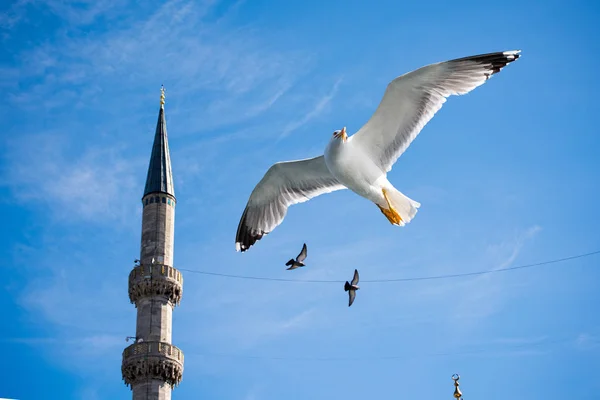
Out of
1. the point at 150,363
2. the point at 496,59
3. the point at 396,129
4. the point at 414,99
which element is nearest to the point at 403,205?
the point at 396,129

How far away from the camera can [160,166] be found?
118 feet

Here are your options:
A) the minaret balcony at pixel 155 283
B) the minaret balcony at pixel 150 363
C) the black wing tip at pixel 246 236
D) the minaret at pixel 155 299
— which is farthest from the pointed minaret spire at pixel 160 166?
the black wing tip at pixel 246 236

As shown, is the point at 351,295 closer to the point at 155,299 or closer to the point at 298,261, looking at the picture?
the point at 298,261

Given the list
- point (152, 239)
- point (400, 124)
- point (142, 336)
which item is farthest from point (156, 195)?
point (400, 124)

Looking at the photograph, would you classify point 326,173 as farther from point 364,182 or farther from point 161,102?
point 161,102

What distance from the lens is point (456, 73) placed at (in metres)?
13.9

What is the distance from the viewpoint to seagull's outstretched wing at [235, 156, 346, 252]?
52.0 feet

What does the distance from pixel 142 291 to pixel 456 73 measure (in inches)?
800

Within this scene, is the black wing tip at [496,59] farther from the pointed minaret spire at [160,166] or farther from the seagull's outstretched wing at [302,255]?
the pointed minaret spire at [160,166]

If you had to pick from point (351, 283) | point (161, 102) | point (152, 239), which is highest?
point (161, 102)

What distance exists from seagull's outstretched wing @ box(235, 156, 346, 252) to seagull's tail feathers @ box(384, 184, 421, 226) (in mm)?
1494

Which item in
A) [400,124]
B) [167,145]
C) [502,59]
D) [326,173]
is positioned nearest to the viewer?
[502,59]

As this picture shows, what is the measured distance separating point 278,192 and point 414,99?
3007 mm

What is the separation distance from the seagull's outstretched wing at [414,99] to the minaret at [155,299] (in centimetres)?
1791
